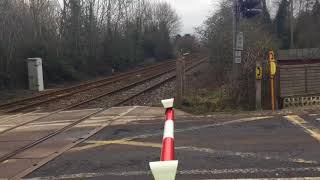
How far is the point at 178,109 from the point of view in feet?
49.5

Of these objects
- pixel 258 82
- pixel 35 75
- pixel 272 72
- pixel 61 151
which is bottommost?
pixel 61 151

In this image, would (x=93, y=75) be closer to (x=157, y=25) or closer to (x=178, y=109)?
(x=178, y=109)

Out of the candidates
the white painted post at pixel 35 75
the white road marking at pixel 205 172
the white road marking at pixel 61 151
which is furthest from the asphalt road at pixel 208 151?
the white painted post at pixel 35 75

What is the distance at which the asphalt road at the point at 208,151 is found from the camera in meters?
7.30

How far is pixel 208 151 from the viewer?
28.4 ft

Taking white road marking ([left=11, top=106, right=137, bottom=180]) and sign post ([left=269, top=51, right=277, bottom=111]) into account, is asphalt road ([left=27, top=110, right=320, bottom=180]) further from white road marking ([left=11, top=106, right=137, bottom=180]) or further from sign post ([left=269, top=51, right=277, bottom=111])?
sign post ([left=269, top=51, right=277, bottom=111])

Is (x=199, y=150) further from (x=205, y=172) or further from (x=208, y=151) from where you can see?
(x=205, y=172)

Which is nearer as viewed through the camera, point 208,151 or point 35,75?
point 208,151

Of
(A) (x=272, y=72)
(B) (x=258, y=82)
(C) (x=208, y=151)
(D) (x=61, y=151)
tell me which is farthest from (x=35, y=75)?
(C) (x=208, y=151)

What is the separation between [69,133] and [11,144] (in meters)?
1.42

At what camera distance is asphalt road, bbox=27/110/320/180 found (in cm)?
730

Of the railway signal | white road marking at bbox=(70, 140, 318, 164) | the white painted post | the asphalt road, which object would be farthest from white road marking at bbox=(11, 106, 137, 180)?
the white painted post

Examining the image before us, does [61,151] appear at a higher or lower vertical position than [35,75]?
lower

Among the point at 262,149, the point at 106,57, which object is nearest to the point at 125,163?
the point at 262,149
